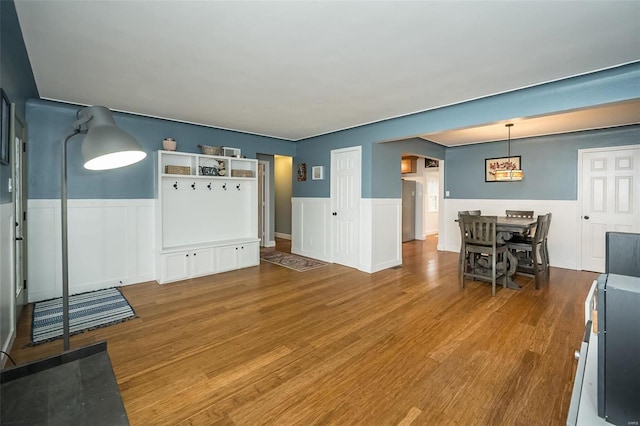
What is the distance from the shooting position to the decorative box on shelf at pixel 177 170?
4.25m

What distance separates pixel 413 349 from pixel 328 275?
7.46 ft

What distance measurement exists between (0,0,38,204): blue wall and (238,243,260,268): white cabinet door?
114 inches

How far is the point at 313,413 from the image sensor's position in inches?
67.1

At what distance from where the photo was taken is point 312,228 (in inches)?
230

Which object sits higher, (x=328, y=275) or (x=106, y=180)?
(x=106, y=180)

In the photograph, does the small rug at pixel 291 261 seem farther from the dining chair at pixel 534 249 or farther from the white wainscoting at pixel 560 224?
the white wainscoting at pixel 560 224

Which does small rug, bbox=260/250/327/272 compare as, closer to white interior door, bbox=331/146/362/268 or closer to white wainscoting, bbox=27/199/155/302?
white interior door, bbox=331/146/362/268

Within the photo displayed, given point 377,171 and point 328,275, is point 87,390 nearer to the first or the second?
point 328,275

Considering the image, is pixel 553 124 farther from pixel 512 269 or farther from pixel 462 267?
pixel 462 267

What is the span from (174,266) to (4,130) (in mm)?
2406

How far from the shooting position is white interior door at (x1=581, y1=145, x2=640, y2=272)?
452 centimetres

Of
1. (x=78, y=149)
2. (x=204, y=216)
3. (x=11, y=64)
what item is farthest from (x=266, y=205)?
(x=11, y=64)

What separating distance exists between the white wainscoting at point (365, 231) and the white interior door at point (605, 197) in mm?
3017

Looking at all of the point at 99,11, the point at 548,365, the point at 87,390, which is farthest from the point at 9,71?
the point at 548,365
